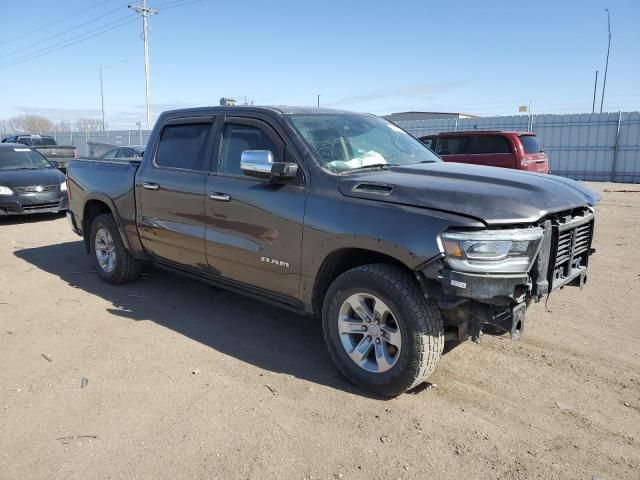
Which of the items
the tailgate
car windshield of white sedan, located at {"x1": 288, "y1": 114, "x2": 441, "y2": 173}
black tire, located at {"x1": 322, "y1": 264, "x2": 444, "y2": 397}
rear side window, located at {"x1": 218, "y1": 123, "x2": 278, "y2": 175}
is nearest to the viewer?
black tire, located at {"x1": 322, "y1": 264, "x2": 444, "y2": 397}

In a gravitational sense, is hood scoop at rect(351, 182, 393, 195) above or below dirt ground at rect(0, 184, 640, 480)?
above

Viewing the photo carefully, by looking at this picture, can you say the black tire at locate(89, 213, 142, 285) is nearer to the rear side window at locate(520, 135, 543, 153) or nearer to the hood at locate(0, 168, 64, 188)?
the hood at locate(0, 168, 64, 188)

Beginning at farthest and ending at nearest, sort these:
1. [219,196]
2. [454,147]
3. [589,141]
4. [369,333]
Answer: [589,141] < [454,147] < [219,196] < [369,333]

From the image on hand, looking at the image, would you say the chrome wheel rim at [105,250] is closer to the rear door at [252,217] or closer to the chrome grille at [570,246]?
the rear door at [252,217]

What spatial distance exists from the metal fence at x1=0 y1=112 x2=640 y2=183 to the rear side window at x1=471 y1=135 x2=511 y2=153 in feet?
36.6

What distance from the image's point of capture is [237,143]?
4.35 meters

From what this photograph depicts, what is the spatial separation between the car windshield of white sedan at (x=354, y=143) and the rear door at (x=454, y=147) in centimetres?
855

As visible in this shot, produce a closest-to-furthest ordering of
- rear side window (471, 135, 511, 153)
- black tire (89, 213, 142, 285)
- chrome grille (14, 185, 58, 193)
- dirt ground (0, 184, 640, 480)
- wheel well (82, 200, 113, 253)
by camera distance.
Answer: dirt ground (0, 184, 640, 480) → black tire (89, 213, 142, 285) → wheel well (82, 200, 113, 253) → chrome grille (14, 185, 58, 193) → rear side window (471, 135, 511, 153)

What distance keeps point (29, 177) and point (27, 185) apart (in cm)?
26

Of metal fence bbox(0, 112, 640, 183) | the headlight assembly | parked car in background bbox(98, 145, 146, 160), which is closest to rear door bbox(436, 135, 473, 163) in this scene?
parked car in background bbox(98, 145, 146, 160)

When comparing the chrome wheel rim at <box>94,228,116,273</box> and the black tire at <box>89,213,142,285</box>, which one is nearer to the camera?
the black tire at <box>89,213,142,285</box>

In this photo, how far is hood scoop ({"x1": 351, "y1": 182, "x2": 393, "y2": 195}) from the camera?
3330mm

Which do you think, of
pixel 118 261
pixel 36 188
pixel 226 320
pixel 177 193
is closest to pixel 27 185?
pixel 36 188

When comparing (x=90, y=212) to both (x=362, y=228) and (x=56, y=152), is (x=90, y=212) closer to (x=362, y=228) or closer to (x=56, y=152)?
(x=362, y=228)
